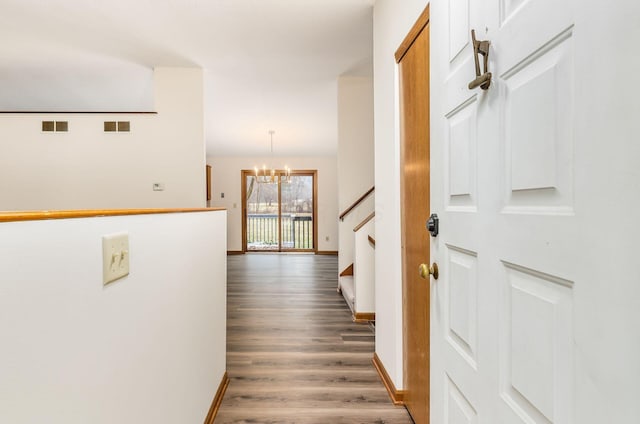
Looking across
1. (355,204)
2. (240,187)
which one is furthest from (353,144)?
(240,187)

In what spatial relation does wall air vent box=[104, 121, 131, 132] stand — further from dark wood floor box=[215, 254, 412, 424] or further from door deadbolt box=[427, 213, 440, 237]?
door deadbolt box=[427, 213, 440, 237]

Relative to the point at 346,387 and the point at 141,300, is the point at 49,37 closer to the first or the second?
the point at 141,300

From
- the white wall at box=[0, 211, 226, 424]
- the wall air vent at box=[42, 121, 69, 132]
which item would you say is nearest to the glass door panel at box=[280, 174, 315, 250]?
the wall air vent at box=[42, 121, 69, 132]

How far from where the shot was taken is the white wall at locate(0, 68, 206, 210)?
385cm

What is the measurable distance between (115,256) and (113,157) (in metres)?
3.71

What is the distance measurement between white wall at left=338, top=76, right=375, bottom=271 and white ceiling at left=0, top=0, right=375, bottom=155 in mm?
236

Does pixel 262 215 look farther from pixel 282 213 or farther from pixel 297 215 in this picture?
pixel 297 215

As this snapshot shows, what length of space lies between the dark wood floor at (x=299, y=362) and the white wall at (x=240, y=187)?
156 inches

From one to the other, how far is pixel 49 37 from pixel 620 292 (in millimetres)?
4390

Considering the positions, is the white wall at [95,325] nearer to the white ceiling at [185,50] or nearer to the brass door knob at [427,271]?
the brass door knob at [427,271]

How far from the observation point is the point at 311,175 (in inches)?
341

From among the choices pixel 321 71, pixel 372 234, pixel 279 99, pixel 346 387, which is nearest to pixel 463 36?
pixel 346 387

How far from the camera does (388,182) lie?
2076mm

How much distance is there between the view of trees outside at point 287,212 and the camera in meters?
8.72
